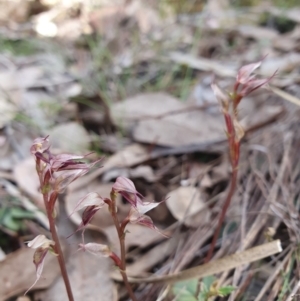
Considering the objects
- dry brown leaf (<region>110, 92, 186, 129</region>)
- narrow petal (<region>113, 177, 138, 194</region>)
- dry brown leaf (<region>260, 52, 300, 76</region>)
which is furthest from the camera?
dry brown leaf (<region>260, 52, 300, 76</region>)

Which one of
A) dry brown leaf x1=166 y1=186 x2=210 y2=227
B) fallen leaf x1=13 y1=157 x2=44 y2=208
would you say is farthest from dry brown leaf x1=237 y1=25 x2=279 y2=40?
fallen leaf x1=13 y1=157 x2=44 y2=208

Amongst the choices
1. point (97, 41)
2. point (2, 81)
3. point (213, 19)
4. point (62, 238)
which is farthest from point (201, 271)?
point (213, 19)

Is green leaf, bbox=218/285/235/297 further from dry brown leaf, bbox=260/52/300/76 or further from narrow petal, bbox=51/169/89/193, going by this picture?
dry brown leaf, bbox=260/52/300/76

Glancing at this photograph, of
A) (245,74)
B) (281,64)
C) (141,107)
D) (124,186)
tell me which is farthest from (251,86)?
(281,64)

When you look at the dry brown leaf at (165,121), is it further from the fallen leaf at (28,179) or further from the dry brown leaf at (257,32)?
the dry brown leaf at (257,32)

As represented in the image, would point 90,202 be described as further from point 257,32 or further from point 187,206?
point 257,32

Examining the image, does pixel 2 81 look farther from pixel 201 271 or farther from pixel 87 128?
pixel 201 271
